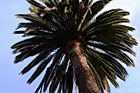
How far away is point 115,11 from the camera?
420 inches

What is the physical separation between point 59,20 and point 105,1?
2482 mm

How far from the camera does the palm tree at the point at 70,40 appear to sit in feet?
31.7

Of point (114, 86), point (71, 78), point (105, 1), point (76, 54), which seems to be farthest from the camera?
point (114, 86)

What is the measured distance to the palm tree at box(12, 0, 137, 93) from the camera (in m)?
9.66

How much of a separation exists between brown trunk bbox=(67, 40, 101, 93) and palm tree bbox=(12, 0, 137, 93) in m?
0.06

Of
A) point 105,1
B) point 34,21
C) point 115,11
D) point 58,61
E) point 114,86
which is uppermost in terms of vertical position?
point 34,21

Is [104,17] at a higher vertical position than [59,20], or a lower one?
lower

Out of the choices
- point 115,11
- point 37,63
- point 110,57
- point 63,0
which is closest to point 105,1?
point 115,11

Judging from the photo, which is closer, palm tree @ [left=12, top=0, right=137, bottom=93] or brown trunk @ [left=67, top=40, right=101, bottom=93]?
brown trunk @ [left=67, top=40, right=101, bottom=93]

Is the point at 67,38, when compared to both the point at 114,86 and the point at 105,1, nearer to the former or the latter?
the point at 105,1

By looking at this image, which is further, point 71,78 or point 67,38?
point 71,78

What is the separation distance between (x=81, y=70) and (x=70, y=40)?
86.2 inches

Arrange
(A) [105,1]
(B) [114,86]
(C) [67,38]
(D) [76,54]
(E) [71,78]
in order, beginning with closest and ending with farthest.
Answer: (D) [76,54] → (C) [67,38] → (A) [105,1] → (E) [71,78] → (B) [114,86]

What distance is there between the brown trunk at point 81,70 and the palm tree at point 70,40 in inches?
2.3
